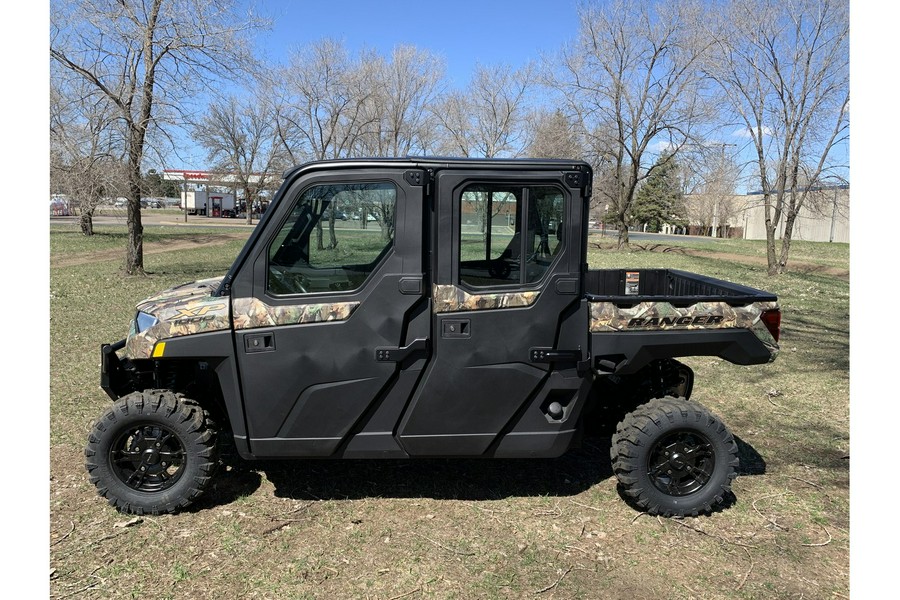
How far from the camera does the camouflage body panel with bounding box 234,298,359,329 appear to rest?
3.78m

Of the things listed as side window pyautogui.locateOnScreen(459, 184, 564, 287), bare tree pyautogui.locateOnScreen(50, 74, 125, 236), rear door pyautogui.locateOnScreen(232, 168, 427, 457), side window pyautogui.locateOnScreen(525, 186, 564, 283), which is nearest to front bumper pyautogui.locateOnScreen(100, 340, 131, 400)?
rear door pyautogui.locateOnScreen(232, 168, 427, 457)

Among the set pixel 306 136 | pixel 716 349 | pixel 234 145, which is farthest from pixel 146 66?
pixel 234 145

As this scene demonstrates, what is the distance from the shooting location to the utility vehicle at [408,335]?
149 inches

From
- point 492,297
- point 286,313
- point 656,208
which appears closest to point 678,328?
point 492,297

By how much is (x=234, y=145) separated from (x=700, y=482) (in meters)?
47.5

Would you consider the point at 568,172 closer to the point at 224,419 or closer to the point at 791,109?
the point at 224,419

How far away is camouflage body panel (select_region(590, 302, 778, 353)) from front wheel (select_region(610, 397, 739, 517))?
55 cm

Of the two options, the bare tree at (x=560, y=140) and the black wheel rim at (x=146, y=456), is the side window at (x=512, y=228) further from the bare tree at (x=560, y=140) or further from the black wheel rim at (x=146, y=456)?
the bare tree at (x=560, y=140)

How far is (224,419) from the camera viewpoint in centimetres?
479

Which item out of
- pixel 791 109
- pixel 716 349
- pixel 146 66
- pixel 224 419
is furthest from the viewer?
pixel 791 109

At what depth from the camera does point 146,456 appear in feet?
13.2

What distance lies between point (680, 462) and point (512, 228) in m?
1.90

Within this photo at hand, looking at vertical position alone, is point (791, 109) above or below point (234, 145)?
below

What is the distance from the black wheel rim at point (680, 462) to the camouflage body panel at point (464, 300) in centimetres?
140
